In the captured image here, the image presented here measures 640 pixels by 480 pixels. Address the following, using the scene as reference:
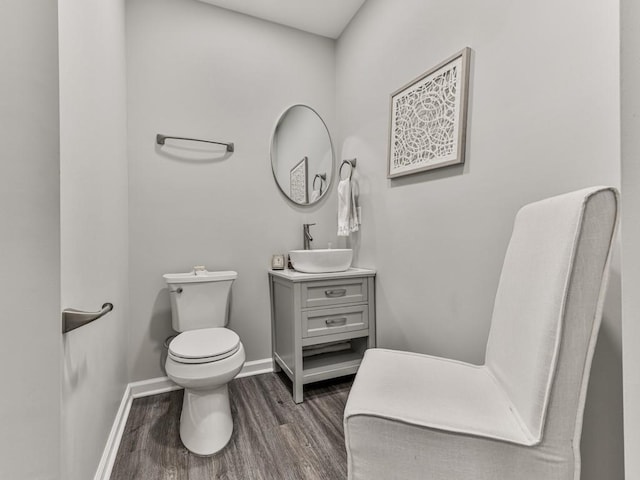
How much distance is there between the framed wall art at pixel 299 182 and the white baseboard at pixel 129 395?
127cm

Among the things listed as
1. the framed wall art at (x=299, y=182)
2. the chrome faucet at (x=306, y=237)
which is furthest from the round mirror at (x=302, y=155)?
the chrome faucet at (x=306, y=237)

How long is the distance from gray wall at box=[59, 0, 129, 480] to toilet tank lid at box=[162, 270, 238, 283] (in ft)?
0.87

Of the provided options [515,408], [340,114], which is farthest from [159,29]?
[515,408]

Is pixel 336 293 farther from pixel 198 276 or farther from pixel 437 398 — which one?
pixel 437 398

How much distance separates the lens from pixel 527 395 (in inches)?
31.2

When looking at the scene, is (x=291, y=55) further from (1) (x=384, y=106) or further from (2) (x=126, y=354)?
(2) (x=126, y=354)

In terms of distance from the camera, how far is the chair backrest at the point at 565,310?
72 centimetres

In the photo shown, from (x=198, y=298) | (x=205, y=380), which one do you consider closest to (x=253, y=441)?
(x=205, y=380)

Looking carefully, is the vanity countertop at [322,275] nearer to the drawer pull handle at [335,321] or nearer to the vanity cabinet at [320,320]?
the vanity cabinet at [320,320]

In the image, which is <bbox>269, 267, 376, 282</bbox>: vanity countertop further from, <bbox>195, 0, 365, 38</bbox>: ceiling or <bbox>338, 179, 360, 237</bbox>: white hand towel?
<bbox>195, 0, 365, 38</bbox>: ceiling

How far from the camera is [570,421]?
0.72 meters

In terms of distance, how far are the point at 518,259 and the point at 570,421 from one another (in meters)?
0.48

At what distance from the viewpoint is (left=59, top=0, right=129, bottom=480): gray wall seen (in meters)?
0.88

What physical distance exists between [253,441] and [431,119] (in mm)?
1844
